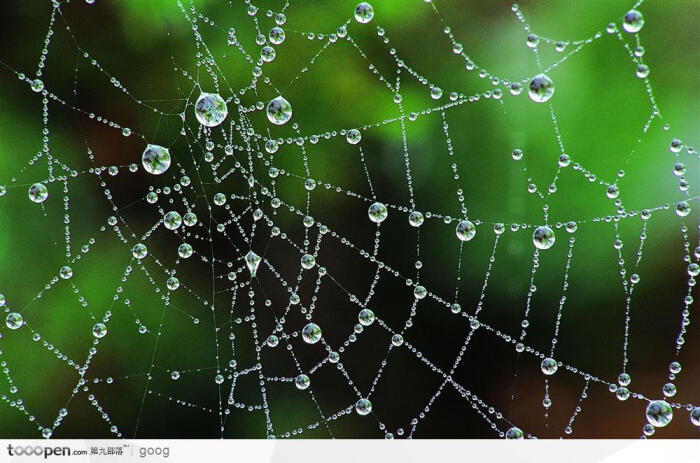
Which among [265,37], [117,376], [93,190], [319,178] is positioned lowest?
[117,376]

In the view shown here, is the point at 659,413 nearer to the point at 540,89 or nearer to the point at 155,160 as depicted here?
the point at 540,89

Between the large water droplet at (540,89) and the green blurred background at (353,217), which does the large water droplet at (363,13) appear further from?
the large water droplet at (540,89)

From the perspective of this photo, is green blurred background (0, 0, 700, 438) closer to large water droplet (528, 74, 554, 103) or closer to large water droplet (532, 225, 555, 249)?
large water droplet (532, 225, 555, 249)

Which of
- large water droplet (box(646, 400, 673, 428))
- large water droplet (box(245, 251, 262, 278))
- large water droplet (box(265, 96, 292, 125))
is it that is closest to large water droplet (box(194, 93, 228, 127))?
large water droplet (box(265, 96, 292, 125))

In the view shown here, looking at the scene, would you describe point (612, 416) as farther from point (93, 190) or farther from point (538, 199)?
point (93, 190)

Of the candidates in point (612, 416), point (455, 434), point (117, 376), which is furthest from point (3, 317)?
point (612, 416)

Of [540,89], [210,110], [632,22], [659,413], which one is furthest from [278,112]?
[659,413]
